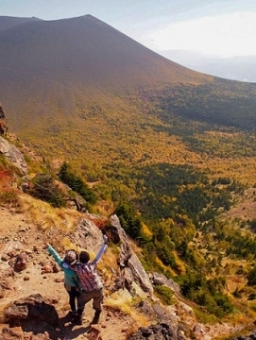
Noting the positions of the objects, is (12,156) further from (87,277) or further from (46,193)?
(87,277)

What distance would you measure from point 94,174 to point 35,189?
303 ft

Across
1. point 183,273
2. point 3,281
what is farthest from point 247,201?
point 3,281

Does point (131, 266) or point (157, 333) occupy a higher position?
point (157, 333)

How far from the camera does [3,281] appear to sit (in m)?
10.0

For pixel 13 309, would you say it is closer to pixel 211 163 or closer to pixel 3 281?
pixel 3 281

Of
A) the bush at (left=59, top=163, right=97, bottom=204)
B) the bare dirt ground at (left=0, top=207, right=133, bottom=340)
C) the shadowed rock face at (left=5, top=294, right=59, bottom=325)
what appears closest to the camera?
the shadowed rock face at (left=5, top=294, right=59, bottom=325)

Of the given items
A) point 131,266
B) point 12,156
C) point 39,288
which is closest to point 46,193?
point 131,266

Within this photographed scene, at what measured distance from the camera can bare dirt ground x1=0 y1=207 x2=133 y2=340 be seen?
29.4 ft

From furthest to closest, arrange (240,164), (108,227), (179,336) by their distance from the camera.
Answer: (240,164) < (108,227) < (179,336)

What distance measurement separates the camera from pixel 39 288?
10297 millimetres

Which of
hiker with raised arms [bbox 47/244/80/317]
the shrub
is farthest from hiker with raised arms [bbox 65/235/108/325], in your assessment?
the shrub

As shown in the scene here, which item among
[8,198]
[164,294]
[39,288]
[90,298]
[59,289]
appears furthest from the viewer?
[164,294]

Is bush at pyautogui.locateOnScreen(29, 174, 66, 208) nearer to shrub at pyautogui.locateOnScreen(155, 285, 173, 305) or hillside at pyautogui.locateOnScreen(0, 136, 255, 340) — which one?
hillside at pyautogui.locateOnScreen(0, 136, 255, 340)

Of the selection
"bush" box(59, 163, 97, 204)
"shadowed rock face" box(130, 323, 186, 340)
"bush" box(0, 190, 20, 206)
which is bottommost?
"bush" box(59, 163, 97, 204)
